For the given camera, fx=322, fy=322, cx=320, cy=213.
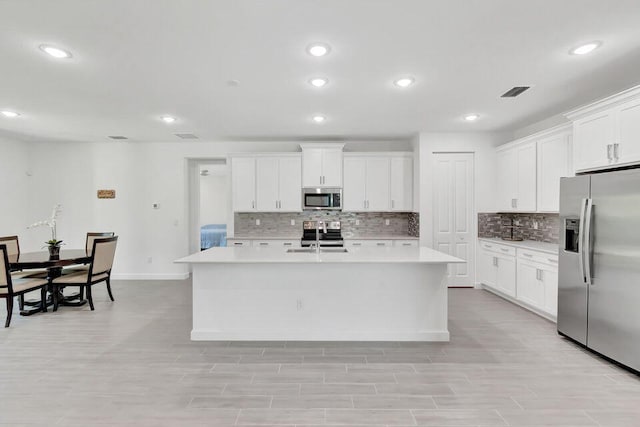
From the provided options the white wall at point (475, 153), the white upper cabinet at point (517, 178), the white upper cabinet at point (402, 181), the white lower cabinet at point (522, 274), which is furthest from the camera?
the white upper cabinet at point (402, 181)

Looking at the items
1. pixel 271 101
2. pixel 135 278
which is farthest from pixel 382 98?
pixel 135 278

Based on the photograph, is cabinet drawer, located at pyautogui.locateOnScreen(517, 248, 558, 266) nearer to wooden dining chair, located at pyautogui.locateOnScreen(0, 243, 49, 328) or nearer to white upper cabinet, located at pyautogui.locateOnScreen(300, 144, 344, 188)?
white upper cabinet, located at pyautogui.locateOnScreen(300, 144, 344, 188)

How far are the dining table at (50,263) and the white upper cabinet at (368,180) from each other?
416 centimetres

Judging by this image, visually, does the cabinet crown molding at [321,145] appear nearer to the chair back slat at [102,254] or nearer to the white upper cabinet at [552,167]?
the white upper cabinet at [552,167]

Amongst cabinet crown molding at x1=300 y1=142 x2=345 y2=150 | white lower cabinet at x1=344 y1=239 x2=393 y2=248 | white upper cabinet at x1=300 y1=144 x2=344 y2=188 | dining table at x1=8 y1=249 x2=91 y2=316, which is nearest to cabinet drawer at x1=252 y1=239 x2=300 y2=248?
white lower cabinet at x1=344 y1=239 x2=393 y2=248

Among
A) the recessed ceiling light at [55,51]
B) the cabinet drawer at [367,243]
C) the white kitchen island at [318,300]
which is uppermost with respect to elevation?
the recessed ceiling light at [55,51]

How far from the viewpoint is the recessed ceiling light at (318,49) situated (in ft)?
8.41

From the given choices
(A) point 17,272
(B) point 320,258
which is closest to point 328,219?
(B) point 320,258

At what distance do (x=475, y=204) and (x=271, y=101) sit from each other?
12.8ft

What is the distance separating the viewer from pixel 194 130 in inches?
214

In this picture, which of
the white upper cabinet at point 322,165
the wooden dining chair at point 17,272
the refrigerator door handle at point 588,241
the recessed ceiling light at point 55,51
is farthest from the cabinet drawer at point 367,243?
the wooden dining chair at point 17,272

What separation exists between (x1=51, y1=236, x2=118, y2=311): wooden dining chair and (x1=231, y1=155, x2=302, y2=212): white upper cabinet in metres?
2.12

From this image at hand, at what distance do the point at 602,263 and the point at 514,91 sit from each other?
6.61 ft

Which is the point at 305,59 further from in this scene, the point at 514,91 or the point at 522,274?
the point at 522,274
